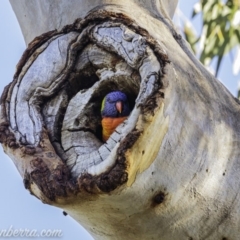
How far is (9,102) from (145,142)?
451 millimetres

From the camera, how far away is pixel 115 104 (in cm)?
215

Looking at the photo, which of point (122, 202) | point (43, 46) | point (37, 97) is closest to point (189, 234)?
point (122, 202)

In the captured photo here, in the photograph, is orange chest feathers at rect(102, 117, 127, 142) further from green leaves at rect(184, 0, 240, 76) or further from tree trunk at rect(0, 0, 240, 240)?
green leaves at rect(184, 0, 240, 76)

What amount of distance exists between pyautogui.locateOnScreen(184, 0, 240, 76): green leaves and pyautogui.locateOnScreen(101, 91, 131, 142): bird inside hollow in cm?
196

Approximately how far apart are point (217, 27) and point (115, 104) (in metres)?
2.23

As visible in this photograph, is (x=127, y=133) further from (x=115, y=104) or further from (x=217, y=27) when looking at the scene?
(x=217, y=27)

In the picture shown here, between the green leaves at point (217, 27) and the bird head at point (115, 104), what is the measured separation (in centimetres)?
195

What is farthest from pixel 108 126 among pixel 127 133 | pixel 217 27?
pixel 217 27

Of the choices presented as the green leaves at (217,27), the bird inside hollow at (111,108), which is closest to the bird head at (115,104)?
the bird inside hollow at (111,108)

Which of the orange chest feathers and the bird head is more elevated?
the bird head

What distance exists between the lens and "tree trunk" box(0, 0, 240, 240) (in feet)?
5.55

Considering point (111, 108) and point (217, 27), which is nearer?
point (111, 108)

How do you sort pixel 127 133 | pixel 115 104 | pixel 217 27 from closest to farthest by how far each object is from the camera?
pixel 127 133 < pixel 115 104 < pixel 217 27

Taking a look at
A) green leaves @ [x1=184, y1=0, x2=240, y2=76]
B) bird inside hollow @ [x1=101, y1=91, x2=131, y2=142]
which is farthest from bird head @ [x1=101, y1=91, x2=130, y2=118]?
green leaves @ [x1=184, y1=0, x2=240, y2=76]
